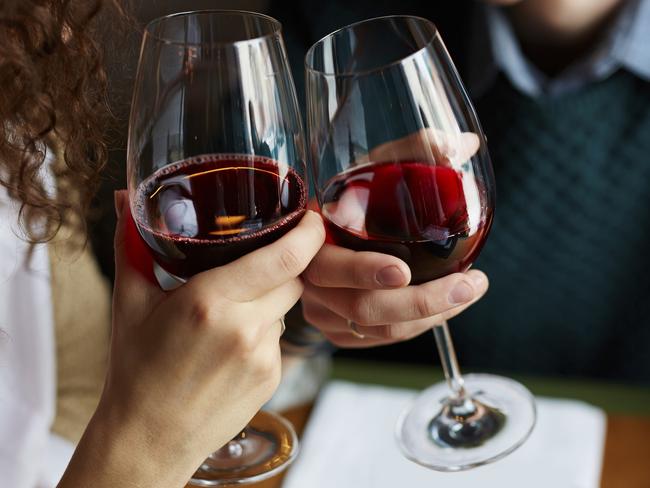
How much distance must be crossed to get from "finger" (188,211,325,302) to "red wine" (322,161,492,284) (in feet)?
0.34

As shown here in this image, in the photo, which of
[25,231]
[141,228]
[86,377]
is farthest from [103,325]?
[141,228]

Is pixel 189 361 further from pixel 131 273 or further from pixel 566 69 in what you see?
pixel 566 69

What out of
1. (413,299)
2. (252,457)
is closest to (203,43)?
(413,299)

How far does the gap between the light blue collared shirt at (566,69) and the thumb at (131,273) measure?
89cm

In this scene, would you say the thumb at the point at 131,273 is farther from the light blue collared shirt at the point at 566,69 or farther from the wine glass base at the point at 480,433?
the light blue collared shirt at the point at 566,69

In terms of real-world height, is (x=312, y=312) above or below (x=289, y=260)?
below

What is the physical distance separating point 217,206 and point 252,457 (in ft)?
0.90

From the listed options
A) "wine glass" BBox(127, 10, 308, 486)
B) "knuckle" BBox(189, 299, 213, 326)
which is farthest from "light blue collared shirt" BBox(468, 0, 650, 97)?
"knuckle" BBox(189, 299, 213, 326)

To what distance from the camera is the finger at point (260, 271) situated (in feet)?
2.03

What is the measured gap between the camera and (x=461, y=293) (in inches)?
29.2

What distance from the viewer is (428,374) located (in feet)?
3.77

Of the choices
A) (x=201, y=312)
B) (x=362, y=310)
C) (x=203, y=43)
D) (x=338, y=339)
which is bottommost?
(x=338, y=339)

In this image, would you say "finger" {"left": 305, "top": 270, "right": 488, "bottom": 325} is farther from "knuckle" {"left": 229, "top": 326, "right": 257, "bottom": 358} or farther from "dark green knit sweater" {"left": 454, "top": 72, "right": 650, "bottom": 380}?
"dark green knit sweater" {"left": 454, "top": 72, "right": 650, "bottom": 380}

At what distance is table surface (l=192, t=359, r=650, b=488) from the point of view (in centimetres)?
96
